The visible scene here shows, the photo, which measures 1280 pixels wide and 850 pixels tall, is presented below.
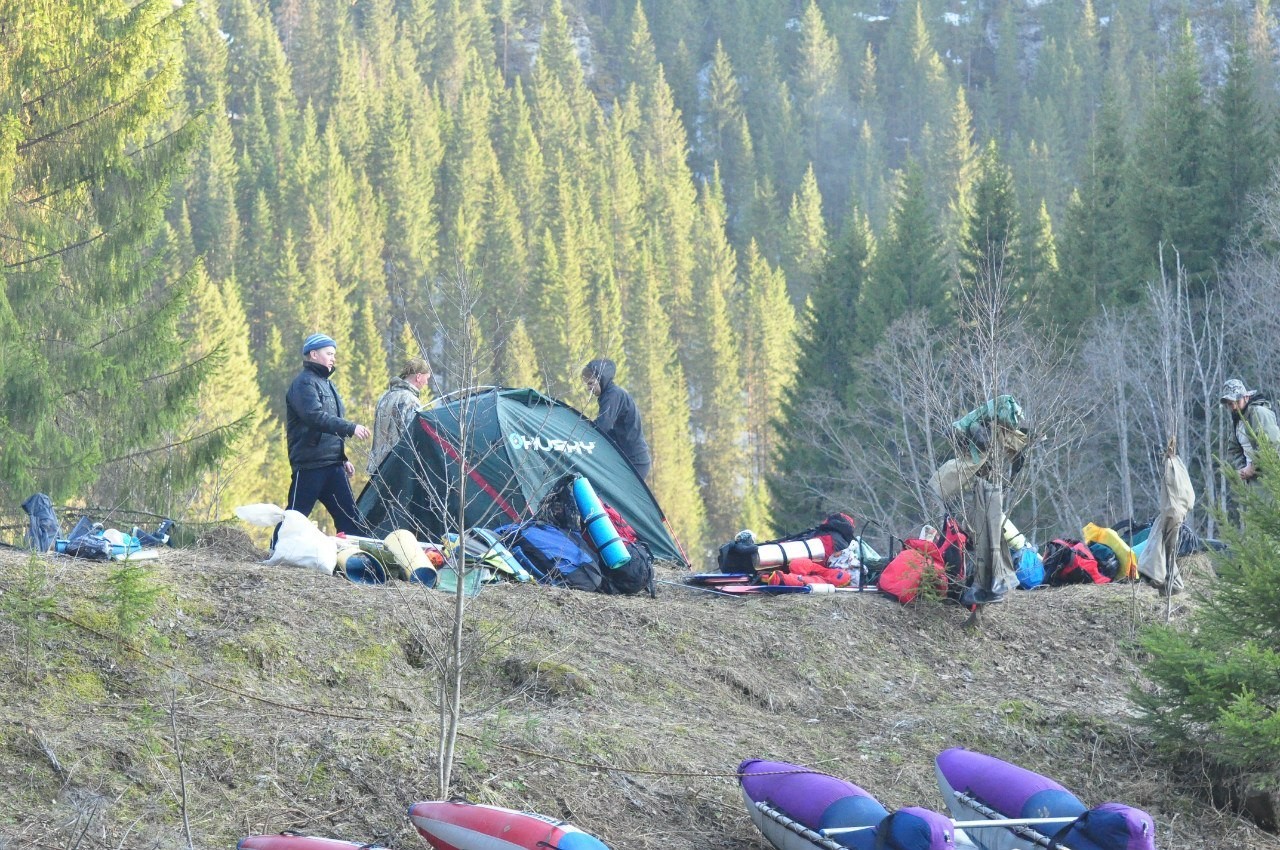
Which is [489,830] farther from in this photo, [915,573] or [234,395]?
[234,395]

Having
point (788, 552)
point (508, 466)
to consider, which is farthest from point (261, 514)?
point (788, 552)

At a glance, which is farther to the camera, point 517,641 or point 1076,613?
point 1076,613

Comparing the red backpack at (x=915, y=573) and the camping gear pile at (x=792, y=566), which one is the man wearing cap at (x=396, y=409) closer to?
the camping gear pile at (x=792, y=566)

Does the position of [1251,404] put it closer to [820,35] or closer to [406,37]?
[406,37]

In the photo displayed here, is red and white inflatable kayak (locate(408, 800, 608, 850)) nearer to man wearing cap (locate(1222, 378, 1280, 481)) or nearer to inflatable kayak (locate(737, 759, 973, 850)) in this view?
inflatable kayak (locate(737, 759, 973, 850))

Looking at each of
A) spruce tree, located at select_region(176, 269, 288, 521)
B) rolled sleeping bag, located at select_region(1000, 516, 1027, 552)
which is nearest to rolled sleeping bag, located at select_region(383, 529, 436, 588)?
rolled sleeping bag, located at select_region(1000, 516, 1027, 552)

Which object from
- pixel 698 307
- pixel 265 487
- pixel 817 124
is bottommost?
pixel 265 487

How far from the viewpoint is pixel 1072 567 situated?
36.2 ft

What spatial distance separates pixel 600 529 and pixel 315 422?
203cm

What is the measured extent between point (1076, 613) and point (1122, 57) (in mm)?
89737

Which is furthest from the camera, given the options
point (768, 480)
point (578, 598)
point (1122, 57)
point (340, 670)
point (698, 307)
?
point (1122, 57)

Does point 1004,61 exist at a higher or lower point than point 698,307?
higher

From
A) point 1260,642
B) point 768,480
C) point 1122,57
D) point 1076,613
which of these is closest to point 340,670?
point 1260,642

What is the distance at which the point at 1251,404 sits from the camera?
34.0 ft
